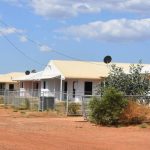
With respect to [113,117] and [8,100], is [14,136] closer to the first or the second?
[113,117]

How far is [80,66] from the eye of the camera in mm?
49281

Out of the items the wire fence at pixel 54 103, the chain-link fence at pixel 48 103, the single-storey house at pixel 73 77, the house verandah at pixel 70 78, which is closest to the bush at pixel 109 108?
the wire fence at pixel 54 103

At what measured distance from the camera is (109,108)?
23.7 meters

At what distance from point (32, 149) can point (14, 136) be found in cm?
349

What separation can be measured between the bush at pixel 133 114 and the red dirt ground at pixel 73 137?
4.66 feet

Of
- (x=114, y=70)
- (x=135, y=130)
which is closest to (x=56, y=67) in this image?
(x=114, y=70)

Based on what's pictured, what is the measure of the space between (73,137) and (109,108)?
5369mm

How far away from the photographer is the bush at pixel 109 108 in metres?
23.5

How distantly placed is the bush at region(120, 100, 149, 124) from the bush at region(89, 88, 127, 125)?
30 centimetres

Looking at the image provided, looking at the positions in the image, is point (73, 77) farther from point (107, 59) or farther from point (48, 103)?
point (48, 103)

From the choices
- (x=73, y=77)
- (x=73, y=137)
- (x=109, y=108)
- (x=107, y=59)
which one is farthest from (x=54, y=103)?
(x=107, y=59)

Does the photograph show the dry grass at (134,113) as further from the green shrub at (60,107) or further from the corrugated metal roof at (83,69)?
the corrugated metal roof at (83,69)

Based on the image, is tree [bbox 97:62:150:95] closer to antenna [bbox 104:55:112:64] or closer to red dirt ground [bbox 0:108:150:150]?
red dirt ground [bbox 0:108:150:150]

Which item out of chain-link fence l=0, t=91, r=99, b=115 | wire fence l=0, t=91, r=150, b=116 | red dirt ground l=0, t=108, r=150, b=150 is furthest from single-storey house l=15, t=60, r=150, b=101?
red dirt ground l=0, t=108, r=150, b=150
